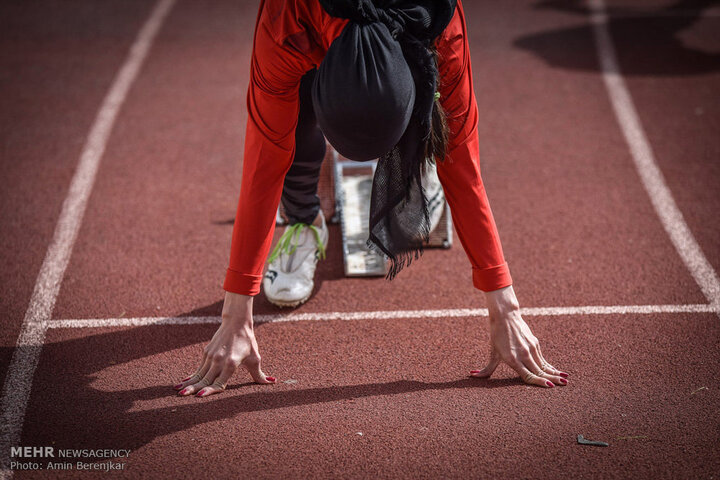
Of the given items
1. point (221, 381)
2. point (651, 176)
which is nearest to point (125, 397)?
point (221, 381)

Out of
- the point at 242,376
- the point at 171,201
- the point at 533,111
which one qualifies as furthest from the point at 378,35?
the point at 533,111

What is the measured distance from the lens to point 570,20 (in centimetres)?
714

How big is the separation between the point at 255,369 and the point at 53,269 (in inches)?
61.3

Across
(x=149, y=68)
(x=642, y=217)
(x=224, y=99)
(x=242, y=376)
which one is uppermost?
(x=149, y=68)

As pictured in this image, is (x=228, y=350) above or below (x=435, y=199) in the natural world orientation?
below

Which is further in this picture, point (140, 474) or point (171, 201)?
point (171, 201)

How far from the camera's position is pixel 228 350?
2.44 m

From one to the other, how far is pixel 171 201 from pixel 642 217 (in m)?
2.84

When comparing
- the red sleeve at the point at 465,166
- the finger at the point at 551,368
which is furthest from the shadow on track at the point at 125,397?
the red sleeve at the point at 465,166

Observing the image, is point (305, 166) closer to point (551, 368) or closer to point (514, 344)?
point (514, 344)

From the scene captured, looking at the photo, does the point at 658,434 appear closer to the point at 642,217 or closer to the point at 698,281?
the point at 698,281

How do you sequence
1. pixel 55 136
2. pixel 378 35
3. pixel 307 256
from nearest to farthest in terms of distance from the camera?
pixel 378 35
pixel 307 256
pixel 55 136

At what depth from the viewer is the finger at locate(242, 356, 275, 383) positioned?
253 cm

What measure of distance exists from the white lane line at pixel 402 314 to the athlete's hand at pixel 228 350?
1.92 ft
